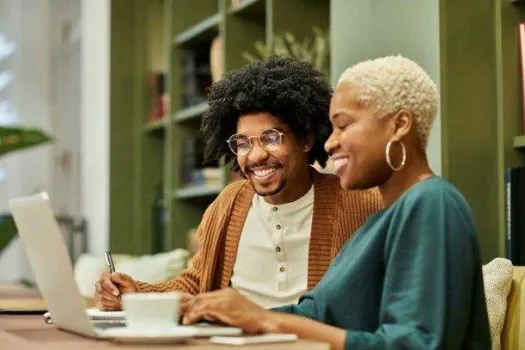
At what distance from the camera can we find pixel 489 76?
2.68 metres

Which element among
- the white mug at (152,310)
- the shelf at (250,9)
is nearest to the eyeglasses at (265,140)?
the white mug at (152,310)

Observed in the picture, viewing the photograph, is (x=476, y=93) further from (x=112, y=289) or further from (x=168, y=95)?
(x=168, y=95)

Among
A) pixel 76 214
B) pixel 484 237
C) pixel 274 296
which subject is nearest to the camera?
pixel 274 296

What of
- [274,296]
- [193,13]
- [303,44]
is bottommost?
[274,296]

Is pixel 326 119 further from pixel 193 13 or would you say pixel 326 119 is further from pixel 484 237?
pixel 193 13

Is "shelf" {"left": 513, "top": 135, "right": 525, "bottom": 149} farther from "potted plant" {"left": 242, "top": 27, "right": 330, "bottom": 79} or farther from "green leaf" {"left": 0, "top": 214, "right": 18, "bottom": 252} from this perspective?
"green leaf" {"left": 0, "top": 214, "right": 18, "bottom": 252}

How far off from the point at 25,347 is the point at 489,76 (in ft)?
5.67

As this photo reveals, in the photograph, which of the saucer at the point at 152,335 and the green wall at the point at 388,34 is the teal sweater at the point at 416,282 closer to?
the saucer at the point at 152,335

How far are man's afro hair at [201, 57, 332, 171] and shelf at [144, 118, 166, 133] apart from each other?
2.71 m

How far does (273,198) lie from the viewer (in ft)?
7.32

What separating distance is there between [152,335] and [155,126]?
Result: 3962 millimetres

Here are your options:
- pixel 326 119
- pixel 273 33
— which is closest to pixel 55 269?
pixel 326 119

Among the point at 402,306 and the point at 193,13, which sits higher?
the point at 193,13

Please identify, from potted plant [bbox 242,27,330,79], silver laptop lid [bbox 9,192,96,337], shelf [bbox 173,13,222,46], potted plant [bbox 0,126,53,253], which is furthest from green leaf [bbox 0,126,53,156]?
silver laptop lid [bbox 9,192,96,337]
